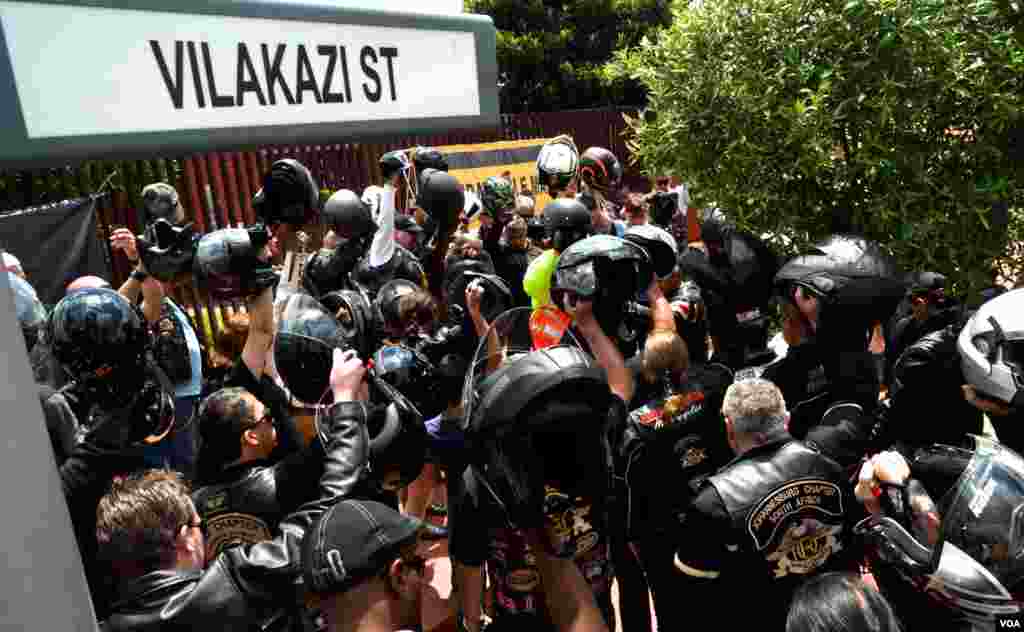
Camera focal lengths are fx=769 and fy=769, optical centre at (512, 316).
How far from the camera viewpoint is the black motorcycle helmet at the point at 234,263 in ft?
11.4

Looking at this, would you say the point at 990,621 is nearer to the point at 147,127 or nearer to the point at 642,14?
the point at 147,127

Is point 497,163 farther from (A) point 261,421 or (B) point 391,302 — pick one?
(A) point 261,421

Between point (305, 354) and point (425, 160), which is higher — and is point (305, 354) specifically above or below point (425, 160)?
below

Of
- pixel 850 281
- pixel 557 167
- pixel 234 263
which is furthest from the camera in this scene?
pixel 557 167

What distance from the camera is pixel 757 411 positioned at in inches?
106

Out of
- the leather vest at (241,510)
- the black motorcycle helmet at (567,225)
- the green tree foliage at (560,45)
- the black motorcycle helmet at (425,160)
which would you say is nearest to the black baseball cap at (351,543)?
the leather vest at (241,510)

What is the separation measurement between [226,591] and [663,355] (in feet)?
6.28

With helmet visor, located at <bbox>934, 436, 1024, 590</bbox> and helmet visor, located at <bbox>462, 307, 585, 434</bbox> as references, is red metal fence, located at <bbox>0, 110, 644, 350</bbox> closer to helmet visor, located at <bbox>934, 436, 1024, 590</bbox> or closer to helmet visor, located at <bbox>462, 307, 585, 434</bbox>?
helmet visor, located at <bbox>462, 307, 585, 434</bbox>

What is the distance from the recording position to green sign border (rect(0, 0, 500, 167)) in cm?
122

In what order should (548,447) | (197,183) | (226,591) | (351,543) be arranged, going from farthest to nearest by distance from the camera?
1. (197,183)
2. (548,447)
3. (226,591)
4. (351,543)

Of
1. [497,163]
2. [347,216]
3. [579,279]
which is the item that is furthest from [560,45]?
[579,279]

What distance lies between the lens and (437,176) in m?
5.30

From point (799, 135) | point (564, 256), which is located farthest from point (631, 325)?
point (799, 135)

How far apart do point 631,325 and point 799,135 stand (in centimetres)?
121
